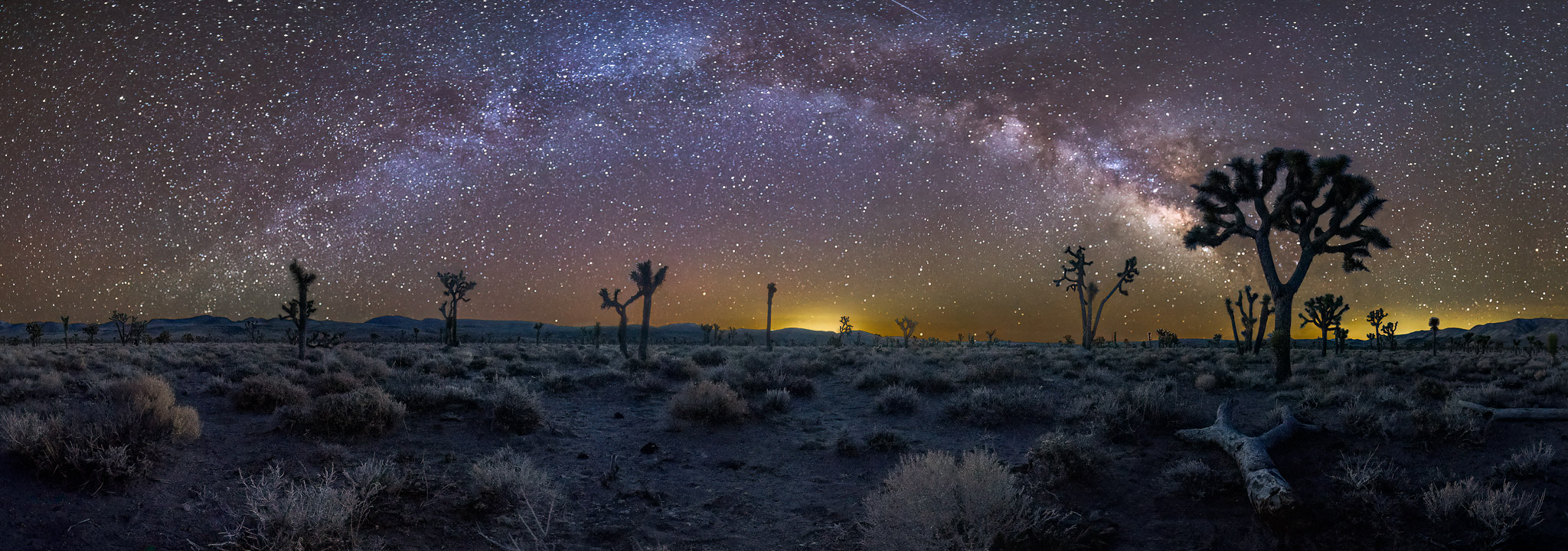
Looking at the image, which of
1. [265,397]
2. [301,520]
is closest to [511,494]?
[301,520]

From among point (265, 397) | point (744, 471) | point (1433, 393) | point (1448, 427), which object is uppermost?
point (1433, 393)

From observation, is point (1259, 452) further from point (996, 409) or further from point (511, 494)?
point (511, 494)

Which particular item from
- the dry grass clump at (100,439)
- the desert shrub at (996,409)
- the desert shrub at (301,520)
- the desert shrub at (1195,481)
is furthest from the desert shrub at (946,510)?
the dry grass clump at (100,439)

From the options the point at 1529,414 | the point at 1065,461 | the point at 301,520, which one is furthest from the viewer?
the point at 1529,414

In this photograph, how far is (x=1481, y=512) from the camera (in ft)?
19.9

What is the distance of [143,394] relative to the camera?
9586 mm

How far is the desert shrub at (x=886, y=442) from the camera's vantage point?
414 inches

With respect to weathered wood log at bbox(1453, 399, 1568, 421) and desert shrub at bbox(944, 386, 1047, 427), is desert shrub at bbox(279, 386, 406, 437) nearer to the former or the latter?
desert shrub at bbox(944, 386, 1047, 427)

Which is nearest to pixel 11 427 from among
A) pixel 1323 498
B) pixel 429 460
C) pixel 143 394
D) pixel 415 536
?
pixel 143 394

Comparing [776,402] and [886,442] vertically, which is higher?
[776,402]

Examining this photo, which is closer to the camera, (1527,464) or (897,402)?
(1527,464)

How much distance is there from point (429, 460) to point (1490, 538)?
1203 cm

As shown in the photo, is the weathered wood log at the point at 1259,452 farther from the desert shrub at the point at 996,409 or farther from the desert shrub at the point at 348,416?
the desert shrub at the point at 348,416

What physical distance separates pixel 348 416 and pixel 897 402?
32.9 feet
